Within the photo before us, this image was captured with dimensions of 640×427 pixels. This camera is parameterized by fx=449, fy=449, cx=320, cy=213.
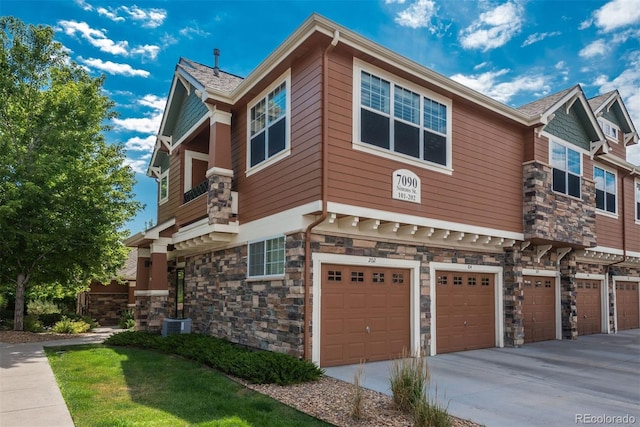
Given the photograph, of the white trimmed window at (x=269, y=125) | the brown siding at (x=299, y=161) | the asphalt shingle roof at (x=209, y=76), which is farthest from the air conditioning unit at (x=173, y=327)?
the asphalt shingle roof at (x=209, y=76)

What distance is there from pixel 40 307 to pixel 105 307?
305 cm

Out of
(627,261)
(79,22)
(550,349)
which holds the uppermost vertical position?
(79,22)

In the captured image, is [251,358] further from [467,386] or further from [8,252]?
[8,252]

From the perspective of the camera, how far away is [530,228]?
1283cm

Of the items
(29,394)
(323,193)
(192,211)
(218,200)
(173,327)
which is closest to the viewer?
(29,394)

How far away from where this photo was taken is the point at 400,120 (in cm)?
1023

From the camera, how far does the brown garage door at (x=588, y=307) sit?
16594 millimetres

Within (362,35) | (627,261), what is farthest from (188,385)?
(627,261)

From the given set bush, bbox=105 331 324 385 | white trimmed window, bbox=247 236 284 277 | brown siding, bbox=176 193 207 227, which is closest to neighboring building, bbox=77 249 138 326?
brown siding, bbox=176 193 207 227

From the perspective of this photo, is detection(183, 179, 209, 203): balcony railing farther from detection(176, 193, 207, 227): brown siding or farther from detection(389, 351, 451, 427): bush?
detection(389, 351, 451, 427): bush

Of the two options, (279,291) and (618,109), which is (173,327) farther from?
(618,109)

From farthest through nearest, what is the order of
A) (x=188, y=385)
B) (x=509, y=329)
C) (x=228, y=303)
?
(x=509, y=329), (x=228, y=303), (x=188, y=385)

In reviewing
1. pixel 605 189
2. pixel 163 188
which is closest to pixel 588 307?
pixel 605 189

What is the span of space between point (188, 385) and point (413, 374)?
3882 millimetres
